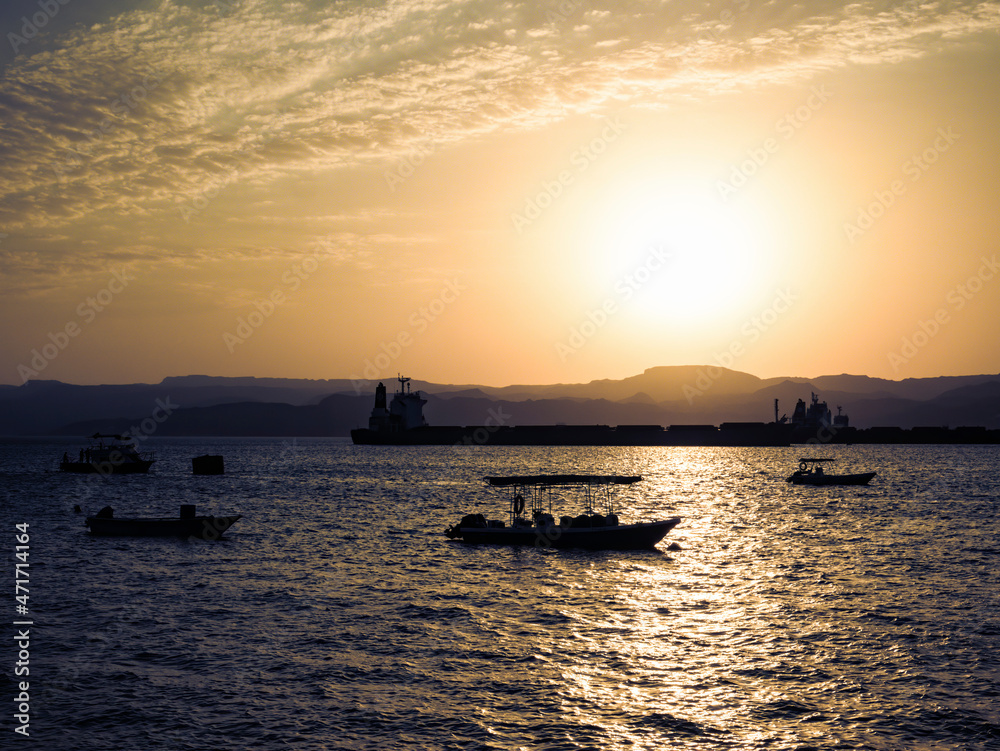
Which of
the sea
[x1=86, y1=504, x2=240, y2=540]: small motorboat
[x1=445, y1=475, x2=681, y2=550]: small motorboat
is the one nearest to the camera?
the sea

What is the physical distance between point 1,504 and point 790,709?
3228 inches

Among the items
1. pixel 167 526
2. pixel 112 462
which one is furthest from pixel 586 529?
pixel 112 462

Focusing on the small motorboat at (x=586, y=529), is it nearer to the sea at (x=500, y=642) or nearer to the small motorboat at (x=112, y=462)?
the sea at (x=500, y=642)

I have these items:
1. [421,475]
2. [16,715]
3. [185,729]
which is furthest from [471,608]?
[421,475]

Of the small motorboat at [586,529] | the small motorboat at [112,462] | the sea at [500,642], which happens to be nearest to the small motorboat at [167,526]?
the sea at [500,642]

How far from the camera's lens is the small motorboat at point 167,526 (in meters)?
51.0

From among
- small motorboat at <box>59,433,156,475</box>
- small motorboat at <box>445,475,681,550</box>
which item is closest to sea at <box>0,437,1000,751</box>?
small motorboat at <box>445,475,681,550</box>

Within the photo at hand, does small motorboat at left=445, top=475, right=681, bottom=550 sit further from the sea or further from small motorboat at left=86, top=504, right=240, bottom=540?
small motorboat at left=86, top=504, right=240, bottom=540

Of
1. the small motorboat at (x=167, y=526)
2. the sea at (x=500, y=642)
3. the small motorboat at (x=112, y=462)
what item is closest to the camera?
the sea at (x=500, y=642)

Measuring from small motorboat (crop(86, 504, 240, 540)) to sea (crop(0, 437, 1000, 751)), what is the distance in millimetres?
774

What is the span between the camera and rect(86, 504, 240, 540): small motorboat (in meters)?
51.0

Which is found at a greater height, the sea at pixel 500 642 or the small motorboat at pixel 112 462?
the sea at pixel 500 642

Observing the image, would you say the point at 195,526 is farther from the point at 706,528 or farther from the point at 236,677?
the point at 706,528

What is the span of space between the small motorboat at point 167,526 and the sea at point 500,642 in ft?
2.54
